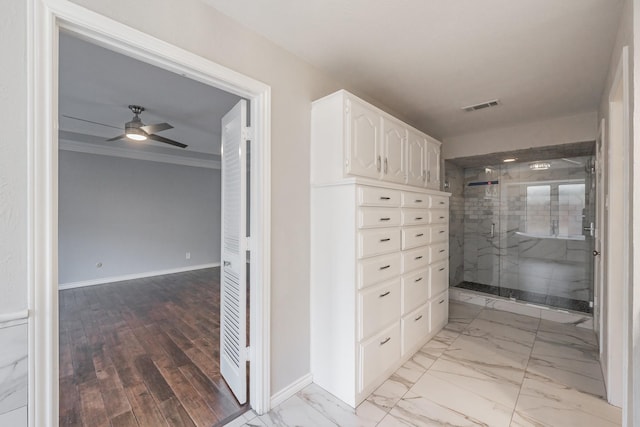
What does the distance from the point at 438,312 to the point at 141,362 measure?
295 centimetres

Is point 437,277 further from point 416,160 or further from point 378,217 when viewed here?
point 378,217

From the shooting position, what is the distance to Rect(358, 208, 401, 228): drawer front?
188 centimetres

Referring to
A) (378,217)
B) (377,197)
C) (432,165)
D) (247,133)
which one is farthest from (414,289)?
(247,133)

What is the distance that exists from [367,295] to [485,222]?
3761mm

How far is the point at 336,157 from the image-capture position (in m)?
1.91

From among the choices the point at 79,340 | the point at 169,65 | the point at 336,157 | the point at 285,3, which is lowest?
the point at 79,340

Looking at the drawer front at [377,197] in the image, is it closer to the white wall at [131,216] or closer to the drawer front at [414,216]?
the drawer front at [414,216]

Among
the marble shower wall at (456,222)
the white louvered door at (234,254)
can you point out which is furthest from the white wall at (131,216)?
the marble shower wall at (456,222)

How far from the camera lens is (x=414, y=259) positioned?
8.14ft

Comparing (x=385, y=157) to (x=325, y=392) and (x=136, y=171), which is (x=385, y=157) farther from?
(x=136, y=171)

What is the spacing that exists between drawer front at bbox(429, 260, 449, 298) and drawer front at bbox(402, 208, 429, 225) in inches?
20.6

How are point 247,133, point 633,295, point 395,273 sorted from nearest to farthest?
point 633,295, point 247,133, point 395,273
